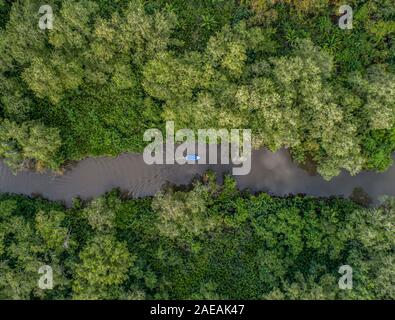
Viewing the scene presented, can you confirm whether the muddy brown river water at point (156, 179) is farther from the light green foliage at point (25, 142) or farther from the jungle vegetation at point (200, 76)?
the light green foliage at point (25, 142)

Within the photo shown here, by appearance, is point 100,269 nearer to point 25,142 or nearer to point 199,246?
point 199,246

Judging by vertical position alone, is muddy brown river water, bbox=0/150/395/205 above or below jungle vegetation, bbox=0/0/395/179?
below

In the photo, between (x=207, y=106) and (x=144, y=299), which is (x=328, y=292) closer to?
A: (x=144, y=299)

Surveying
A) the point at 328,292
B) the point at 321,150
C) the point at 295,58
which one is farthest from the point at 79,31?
the point at 328,292

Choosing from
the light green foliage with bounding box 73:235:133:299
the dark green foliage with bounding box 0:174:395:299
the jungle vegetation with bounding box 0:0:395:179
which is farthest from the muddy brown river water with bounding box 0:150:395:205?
the light green foliage with bounding box 73:235:133:299

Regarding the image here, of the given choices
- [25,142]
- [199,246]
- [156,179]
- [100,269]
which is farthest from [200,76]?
[100,269]

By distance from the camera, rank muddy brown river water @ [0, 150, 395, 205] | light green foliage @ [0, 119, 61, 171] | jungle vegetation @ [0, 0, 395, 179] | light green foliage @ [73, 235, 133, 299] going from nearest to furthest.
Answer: jungle vegetation @ [0, 0, 395, 179] < light green foliage @ [73, 235, 133, 299] < light green foliage @ [0, 119, 61, 171] < muddy brown river water @ [0, 150, 395, 205]

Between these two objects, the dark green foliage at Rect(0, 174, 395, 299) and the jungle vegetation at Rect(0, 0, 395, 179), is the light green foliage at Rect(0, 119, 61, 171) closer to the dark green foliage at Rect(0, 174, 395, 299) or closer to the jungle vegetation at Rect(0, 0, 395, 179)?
the jungle vegetation at Rect(0, 0, 395, 179)
